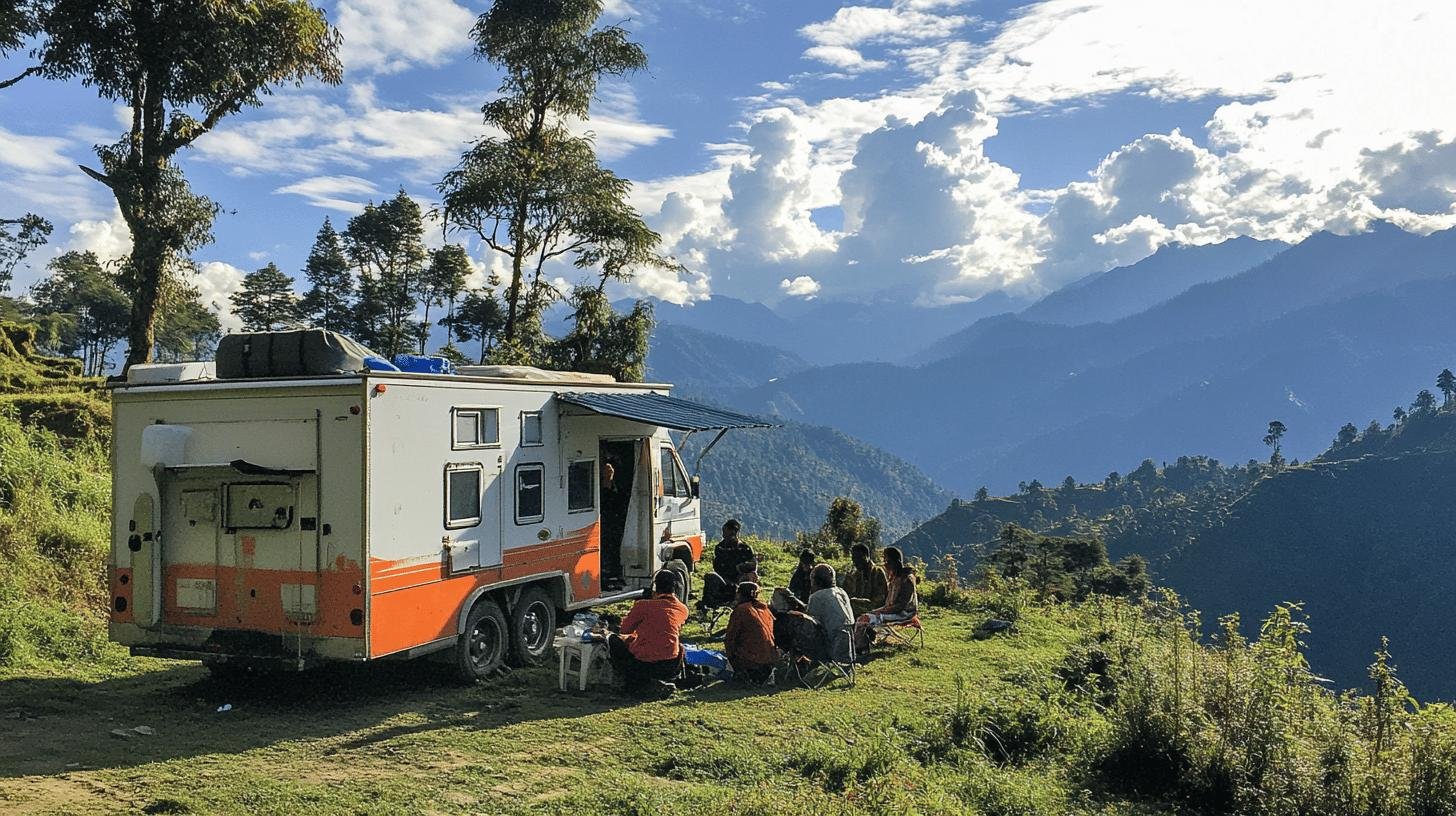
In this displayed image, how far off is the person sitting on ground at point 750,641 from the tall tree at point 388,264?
41911mm

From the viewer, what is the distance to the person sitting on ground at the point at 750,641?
29.8 ft

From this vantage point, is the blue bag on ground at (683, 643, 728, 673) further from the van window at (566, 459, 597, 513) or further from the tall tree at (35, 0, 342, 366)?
the tall tree at (35, 0, 342, 366)

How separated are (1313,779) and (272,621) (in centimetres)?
737

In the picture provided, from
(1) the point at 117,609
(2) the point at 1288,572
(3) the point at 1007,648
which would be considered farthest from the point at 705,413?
(2) the point at 1288,572

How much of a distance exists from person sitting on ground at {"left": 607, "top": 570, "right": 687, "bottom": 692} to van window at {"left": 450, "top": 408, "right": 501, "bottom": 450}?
6.72ft

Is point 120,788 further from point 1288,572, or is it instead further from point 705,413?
point 1288,572

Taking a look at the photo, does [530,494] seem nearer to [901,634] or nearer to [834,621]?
[834,621]

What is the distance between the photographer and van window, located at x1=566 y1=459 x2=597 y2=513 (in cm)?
1020

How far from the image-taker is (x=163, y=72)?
586 inches

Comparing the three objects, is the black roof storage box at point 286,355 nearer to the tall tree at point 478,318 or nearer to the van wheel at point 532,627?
the van wheel at point 532,627

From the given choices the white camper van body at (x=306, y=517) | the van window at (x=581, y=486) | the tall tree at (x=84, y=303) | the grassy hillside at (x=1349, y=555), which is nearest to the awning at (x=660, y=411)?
the van window at (x=581, y=486)

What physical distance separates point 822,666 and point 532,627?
9.72 feet

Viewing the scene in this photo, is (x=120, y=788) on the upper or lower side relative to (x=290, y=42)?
lower

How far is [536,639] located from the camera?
9820 mm
